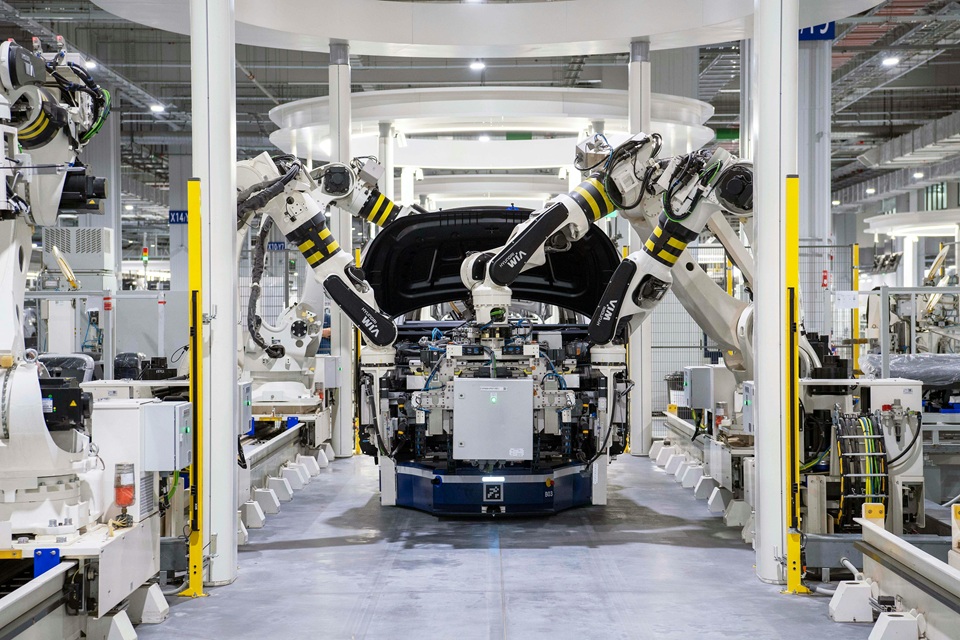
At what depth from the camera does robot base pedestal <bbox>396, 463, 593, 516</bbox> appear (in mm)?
7676

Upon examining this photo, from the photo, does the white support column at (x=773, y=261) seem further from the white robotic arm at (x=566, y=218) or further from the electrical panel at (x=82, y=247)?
the electrical panel at (x=82, y=247)

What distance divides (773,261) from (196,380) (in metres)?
3.46

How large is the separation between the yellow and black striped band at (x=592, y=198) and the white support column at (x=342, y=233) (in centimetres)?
400

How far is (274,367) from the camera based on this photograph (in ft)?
36.5

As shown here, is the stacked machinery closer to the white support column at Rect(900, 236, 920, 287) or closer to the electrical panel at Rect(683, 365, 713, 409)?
the electrical panel at Rect(683, 365, 713, 409)

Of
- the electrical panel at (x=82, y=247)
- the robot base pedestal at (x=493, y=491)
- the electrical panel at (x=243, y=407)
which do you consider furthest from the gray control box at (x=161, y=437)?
the electrical panel at (x=82, y=247)

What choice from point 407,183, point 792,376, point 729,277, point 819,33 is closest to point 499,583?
point 792,376

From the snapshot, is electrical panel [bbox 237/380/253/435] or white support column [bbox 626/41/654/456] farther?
white support column [bbox 626/41/654/456]

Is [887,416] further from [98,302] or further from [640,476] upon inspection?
[98,302]

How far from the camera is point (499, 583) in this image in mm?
6008

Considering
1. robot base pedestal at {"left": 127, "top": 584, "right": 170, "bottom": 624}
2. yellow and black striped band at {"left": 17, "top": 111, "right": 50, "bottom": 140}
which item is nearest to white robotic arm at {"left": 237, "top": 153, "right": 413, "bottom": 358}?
robot base pedestal at {"left": 127, "top": 584, "right": 170, "bottom": 624}

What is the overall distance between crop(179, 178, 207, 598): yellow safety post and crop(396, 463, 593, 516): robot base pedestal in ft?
7.41

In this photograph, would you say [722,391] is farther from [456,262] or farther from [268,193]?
[268,193]

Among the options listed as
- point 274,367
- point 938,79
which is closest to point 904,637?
point 274,367
